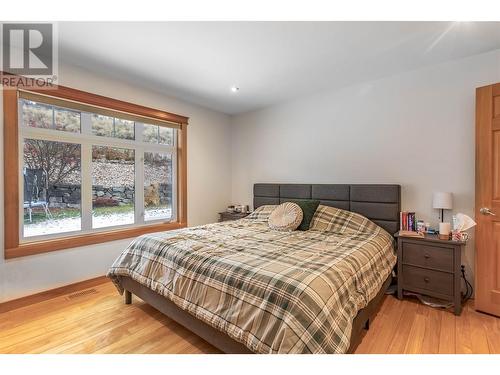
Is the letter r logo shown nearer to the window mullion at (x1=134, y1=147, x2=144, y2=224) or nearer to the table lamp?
the window mullion at (x1=134, y1=147, x2=144, y2=224)

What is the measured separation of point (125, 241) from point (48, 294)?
913 millimetres

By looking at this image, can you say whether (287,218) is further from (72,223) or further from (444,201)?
(72,223)

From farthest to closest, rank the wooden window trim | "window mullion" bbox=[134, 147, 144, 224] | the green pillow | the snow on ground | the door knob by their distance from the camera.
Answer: "window mullion" bbox=[134, 147, 144, 224]
the green pillow
the snow on ground
the wooden window trim
the door knob

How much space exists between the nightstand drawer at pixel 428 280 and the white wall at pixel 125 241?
294 cm

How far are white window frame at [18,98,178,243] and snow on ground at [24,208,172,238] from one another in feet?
0.12

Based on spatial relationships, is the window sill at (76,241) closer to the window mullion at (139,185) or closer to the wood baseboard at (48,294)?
the window mullion at (139,185)

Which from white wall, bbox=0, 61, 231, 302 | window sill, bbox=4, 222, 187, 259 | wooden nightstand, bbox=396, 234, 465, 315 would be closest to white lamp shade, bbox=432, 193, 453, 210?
wooden nightstand, bbox=396, 234, 465, 315

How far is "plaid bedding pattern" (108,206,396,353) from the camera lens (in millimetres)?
1290

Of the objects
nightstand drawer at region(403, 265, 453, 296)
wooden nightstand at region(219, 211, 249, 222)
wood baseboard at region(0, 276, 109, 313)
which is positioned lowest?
wood baseboard at region(0, 276, 109, 313)

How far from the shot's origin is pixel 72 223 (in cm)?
286

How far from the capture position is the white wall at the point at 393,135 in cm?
251

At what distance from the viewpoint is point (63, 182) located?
2.77 m

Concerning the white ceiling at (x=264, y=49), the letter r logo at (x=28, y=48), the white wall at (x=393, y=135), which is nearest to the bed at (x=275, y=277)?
the white wall at (x=393, y=135)

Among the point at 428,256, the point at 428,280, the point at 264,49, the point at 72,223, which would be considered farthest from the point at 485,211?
the point at 72,223
